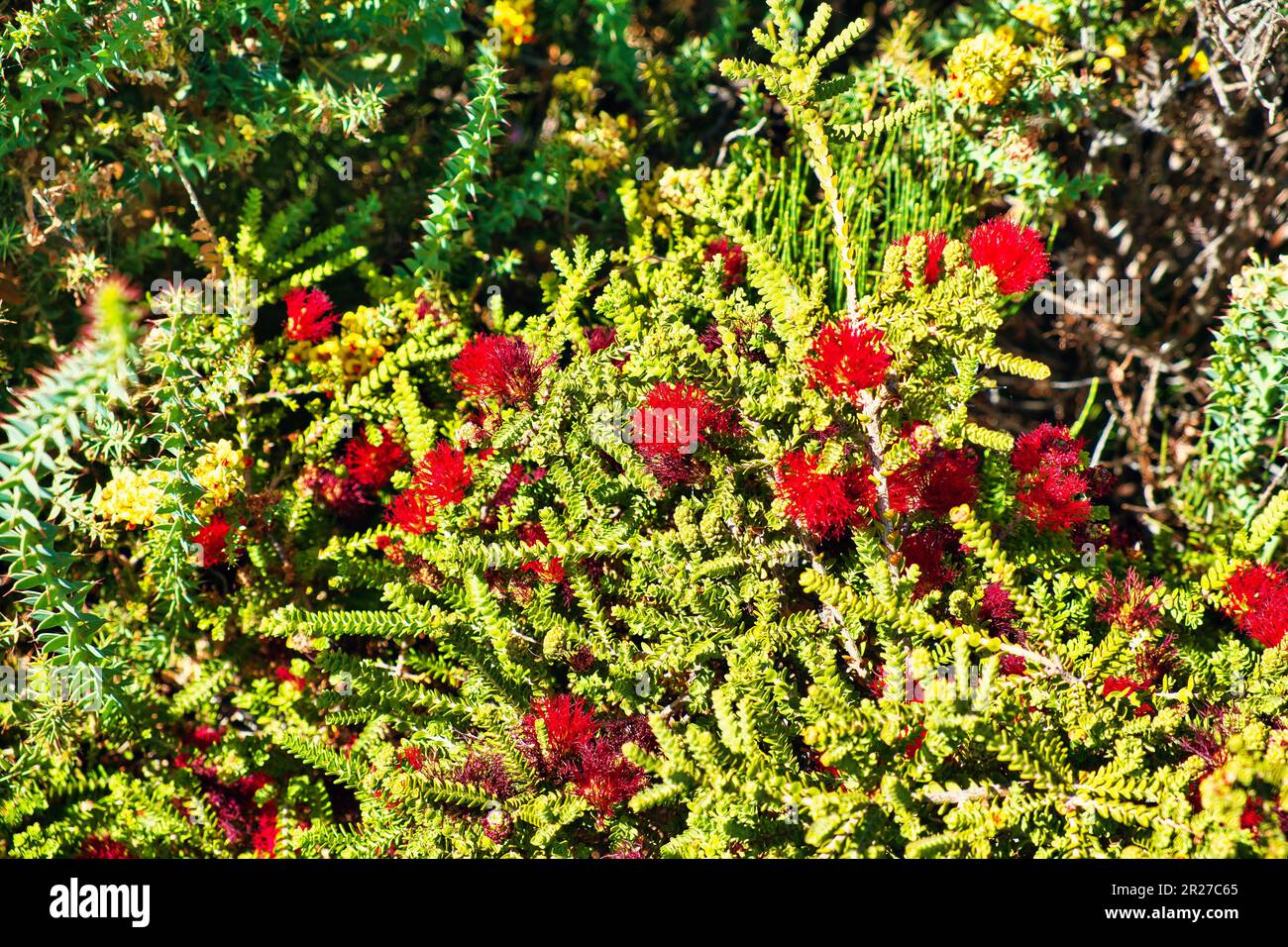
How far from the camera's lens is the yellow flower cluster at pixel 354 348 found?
6.73ft

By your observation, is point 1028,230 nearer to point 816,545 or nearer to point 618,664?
point 816,545

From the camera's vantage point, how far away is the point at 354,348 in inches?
81.9

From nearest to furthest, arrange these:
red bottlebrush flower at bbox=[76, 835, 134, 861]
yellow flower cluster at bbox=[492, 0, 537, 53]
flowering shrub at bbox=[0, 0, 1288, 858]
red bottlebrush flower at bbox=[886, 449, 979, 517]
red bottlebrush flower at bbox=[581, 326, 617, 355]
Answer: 1. flowering shrub at bbox=[0, 0, 1288, 858]
2. red bottlebrush flower at bbox=[886, 449, 979, 517]
3. red bottlebrush flower at bbox=[76, 835, 134, 861]
4. red bottlebrush flower at bbox=[581, 326, 617, 355]
5. yellow flower cluster at bbox=[492, 0, 537, 53]

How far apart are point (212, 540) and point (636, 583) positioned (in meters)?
0.79

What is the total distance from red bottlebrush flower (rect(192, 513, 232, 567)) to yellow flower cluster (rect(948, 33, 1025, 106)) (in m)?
1.72

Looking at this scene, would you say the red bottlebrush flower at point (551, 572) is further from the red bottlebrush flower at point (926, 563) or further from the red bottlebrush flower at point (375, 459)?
the red bottlebrush flower at point (926, 563)

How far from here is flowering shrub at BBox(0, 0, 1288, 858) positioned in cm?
136

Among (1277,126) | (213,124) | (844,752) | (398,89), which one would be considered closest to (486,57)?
(398,89)

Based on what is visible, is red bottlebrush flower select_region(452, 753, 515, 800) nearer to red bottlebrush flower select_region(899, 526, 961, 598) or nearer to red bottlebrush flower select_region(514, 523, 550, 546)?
red bottlebrush flower select_region(514, 523, 550, 546)

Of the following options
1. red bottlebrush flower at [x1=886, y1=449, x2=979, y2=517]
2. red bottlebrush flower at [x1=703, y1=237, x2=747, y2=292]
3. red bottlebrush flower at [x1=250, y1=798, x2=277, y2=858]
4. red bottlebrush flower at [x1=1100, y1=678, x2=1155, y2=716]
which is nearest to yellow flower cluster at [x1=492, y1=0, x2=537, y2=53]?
red bottlebrush flower at [x1=703, y1=237, x2=747, y2=292]

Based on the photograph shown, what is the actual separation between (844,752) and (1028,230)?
3.19 ft

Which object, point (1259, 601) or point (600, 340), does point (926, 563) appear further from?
point (600, 340)

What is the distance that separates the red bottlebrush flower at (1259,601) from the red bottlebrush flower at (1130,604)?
0.13 metres

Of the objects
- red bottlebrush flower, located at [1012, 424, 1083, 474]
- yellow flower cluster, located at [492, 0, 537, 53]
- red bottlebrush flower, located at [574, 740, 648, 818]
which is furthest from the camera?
yellow flower cluster, located at [492, 0, 537, 53]
